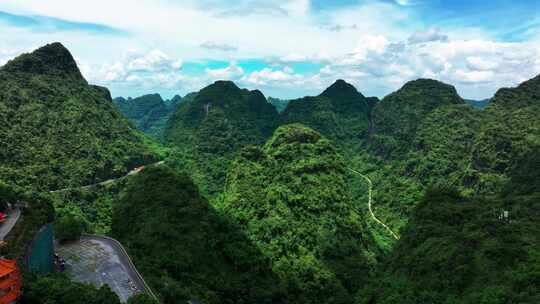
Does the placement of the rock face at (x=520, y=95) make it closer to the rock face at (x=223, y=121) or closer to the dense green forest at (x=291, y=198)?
the dense green forest at (x=291, y=198)

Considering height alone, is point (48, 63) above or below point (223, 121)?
above

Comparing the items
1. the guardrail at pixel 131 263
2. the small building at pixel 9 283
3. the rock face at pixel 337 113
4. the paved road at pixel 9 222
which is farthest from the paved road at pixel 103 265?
the rock face at pixel 337 113

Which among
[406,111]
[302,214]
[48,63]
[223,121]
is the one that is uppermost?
[48,63]

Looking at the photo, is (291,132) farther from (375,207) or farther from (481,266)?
(481,266)

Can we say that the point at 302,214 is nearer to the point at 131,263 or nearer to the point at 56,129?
the point at 131,263

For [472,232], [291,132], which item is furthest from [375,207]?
[472,232]

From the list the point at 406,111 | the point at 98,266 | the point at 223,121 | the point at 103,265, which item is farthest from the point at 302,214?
the point at 223,121
